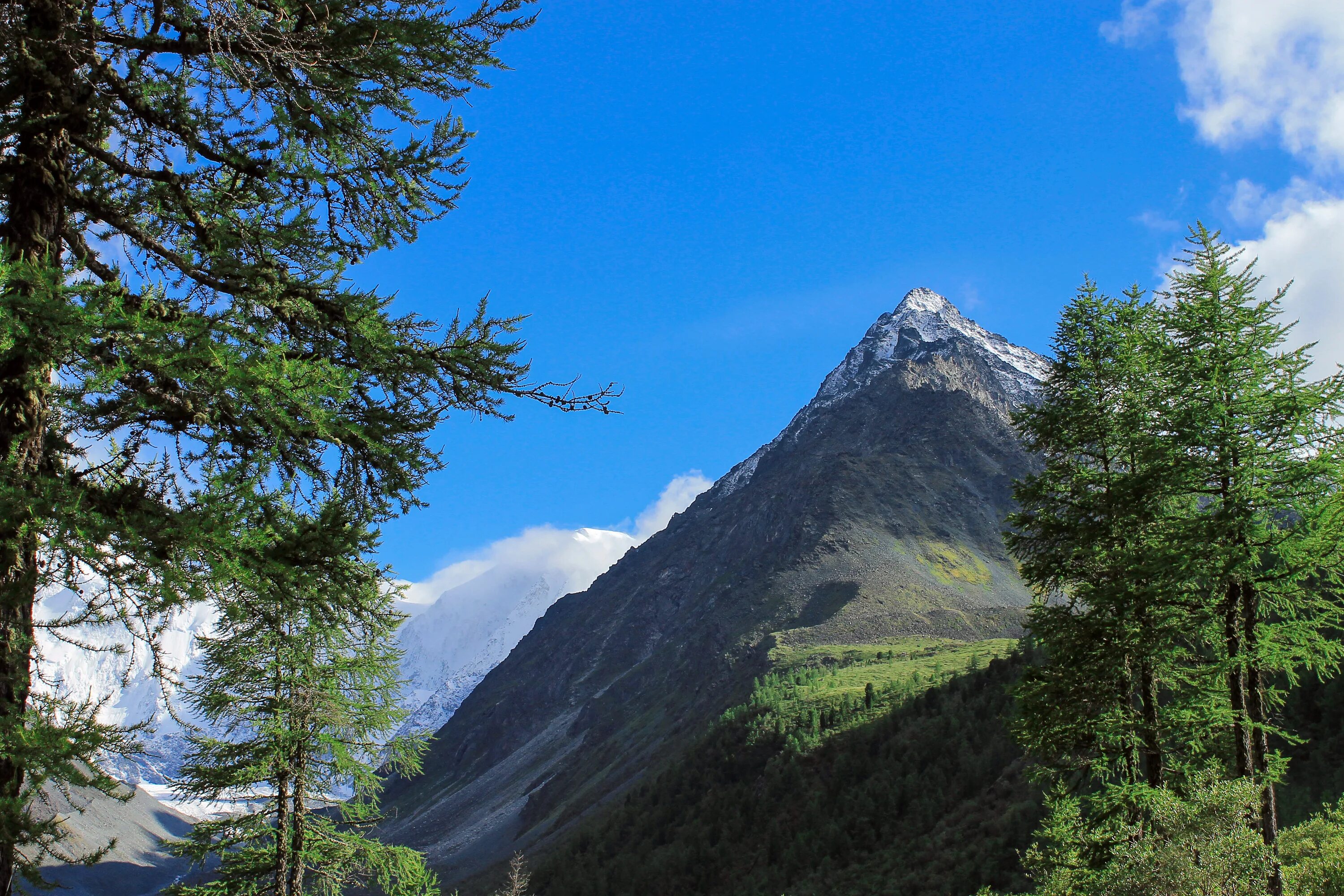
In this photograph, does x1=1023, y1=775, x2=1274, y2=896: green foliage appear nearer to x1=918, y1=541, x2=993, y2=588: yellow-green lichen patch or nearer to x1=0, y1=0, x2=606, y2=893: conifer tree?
x1=0, y1=0, x2=606, y2=893: conifer tree

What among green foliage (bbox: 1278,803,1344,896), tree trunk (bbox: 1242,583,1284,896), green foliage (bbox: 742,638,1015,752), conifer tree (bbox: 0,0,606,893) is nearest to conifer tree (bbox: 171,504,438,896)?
conifer tree (bbox: 0,0,606,893)

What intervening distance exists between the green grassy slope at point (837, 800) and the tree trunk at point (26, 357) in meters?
47.1

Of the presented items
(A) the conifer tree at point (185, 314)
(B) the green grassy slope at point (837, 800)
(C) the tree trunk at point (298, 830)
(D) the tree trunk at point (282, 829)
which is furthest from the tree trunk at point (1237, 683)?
(B) the green grassy slope at point (837, 800)

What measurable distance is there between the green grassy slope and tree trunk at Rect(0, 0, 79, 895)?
47.1 m

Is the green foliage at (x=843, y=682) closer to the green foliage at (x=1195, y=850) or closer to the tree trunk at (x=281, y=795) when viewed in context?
the green foliage at (x=1195, y=850)

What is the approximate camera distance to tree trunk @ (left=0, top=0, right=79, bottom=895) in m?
4.39

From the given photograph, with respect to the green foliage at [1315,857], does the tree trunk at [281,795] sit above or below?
above

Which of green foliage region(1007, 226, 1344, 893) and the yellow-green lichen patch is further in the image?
the yellow-green lichen patch

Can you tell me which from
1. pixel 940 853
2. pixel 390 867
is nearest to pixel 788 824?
pixel 940 853

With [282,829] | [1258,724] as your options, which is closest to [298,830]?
[282,829]

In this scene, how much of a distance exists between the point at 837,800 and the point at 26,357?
80.9 meters

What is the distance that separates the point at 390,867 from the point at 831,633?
134 meters

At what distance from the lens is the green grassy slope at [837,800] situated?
5775cm

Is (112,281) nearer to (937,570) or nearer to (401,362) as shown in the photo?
(401,362)
